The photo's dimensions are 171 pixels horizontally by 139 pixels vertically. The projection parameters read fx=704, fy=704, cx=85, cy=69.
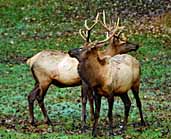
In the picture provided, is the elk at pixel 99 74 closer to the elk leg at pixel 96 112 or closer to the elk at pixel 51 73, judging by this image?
the elk leg at pixel 96 112

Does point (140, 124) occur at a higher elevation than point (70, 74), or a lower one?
lower

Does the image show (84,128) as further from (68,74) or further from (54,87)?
(54,87)

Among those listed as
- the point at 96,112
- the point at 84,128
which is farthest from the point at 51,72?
the point at 96,112

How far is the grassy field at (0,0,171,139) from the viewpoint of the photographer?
12.4 metres

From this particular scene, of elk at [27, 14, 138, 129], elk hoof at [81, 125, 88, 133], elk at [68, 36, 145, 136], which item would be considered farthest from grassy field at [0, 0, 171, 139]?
elk at [68, 36, 145, 136]

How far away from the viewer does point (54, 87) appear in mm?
18578

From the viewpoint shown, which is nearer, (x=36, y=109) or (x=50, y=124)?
(x=50, y=124)

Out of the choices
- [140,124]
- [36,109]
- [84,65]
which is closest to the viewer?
[84,65]

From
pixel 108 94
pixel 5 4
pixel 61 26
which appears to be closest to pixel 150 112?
pixel 108 94

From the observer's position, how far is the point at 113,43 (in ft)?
45.6

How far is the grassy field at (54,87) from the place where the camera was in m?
12.4

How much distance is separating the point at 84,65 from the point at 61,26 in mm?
16906

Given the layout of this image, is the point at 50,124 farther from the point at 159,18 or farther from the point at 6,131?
the point at 159,18

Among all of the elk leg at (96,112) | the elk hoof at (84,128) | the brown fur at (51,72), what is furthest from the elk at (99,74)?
the brown fur at (51,72)
